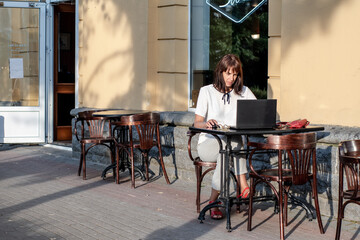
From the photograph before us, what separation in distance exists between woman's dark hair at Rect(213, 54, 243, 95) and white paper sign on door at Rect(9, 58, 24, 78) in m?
7.45

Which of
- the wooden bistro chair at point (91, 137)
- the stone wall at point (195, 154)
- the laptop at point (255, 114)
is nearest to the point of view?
the laptop at point (255, 114)

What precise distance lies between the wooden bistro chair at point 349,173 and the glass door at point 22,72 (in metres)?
8.62

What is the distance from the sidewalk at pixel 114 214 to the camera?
18.9ft

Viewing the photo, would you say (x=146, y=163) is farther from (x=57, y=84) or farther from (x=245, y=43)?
(x=57, y=84)

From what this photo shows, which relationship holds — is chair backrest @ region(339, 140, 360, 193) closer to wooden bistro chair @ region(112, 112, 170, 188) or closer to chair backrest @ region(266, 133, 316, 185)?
chair backrest @ region(266, 133, 316, 185)

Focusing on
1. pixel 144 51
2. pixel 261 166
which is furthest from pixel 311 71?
pixel 144 51

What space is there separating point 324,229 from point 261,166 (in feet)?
5.11

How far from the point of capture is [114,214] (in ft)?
21.6

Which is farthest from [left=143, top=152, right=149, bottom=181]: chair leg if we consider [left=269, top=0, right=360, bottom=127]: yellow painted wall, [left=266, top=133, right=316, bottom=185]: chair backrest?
[left=266, top=133, right=316, bottom=185]: chair backrest

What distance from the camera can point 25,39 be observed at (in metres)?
12.8

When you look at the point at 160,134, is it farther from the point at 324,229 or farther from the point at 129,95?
the point at 324,229

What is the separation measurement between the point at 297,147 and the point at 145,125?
10.3ft

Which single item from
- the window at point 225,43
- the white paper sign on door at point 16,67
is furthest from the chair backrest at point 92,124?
the white paper sign on door at point 16,67

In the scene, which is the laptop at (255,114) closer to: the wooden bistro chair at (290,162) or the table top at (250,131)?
the table top at (250,131)
